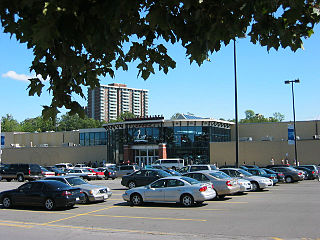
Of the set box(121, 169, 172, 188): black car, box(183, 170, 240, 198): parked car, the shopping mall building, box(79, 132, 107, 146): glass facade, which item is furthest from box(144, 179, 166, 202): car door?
box(79, 132, 107, 146): glass facade

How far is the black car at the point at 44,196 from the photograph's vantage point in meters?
16.3

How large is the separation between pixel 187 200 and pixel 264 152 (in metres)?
40.1

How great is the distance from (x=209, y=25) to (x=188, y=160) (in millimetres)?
52815

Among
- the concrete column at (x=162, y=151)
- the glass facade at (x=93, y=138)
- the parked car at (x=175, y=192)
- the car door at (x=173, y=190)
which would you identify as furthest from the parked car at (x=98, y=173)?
the glass facade at (x=93, y=138)

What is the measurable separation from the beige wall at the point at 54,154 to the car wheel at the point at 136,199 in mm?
50426

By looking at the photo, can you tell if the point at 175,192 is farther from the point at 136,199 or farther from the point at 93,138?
the point at 93,138

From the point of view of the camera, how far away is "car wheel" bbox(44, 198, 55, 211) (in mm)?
16406

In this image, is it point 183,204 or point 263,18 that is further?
point 183,204

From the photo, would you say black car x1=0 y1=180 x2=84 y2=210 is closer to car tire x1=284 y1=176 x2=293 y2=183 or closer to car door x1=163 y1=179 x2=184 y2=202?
car door x1=163 y1=179 x2=184 y2=202

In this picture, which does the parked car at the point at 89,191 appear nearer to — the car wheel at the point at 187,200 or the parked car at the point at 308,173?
the car wheel at the point at 187,200

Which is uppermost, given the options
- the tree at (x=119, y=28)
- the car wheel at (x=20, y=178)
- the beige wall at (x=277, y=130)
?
the beige wall at (x=277, y=130)

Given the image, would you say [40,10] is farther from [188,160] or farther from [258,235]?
[188,160]

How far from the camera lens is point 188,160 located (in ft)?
186

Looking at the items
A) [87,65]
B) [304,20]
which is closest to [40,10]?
[87,65]
